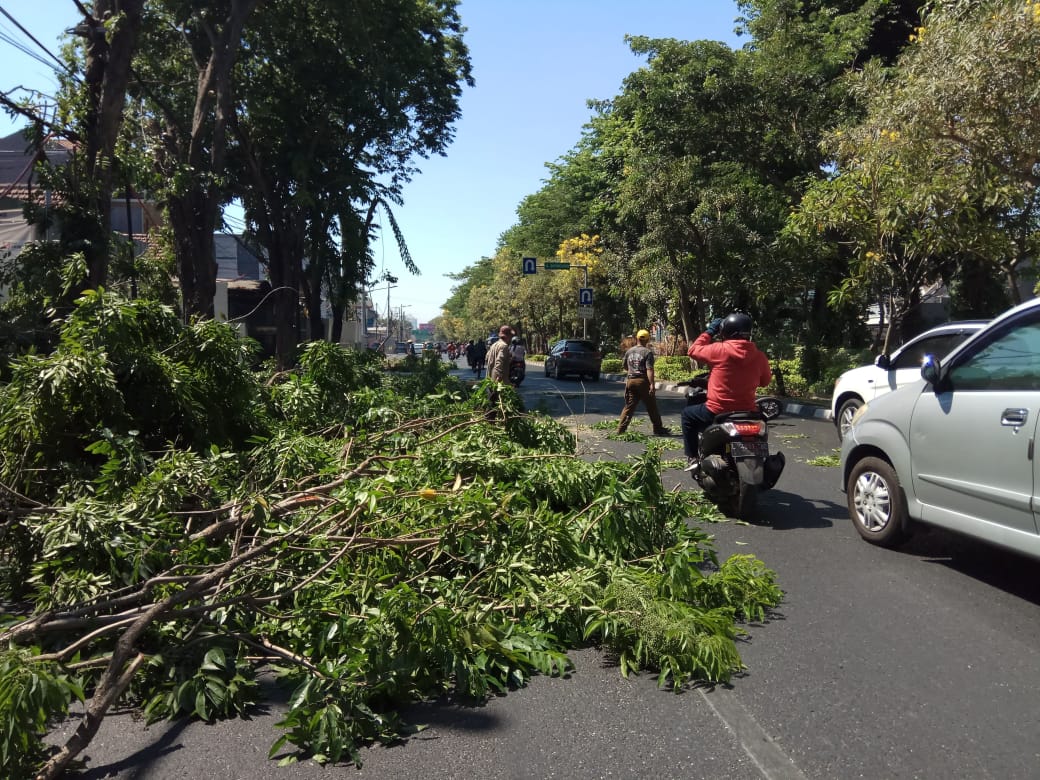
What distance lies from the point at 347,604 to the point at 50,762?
5.19 feet

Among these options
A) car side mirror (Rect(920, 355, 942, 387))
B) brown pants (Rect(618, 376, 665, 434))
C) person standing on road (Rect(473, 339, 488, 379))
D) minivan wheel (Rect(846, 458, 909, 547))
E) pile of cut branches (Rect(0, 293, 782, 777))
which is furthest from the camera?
person standing on road (Rect(473, 339, 488, 379))

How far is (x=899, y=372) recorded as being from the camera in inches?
432

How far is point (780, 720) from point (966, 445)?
2.63 metres

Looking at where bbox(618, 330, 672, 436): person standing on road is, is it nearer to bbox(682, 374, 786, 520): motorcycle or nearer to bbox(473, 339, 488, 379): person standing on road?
bbox(682, 374, 786, 520): motorcycle

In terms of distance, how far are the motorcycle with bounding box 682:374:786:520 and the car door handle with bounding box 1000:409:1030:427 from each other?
2.22 metres

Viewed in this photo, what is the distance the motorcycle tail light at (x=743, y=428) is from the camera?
693 cm

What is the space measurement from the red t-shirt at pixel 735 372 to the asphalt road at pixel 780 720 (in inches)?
96.4

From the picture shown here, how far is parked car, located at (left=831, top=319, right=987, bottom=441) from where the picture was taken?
10.2m

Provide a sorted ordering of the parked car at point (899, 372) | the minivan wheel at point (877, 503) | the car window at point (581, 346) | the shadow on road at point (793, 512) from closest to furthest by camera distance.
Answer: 1. the minivan wheel at point (877, 503)
2. the shadow on road at point (793, 512)
3. the parked car at point (899, 372)
4. the car window at point (581, 346)

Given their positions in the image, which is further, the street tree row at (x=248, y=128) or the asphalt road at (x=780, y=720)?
the street tree row at (x=248, y=128)

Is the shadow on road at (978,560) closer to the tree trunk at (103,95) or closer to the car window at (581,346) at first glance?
the tree trunk at (103,95)

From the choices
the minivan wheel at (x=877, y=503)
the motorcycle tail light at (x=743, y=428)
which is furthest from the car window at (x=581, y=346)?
the minivan wheel at (x=877, y=503)

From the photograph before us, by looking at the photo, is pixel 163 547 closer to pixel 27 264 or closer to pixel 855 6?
pixel 27 264

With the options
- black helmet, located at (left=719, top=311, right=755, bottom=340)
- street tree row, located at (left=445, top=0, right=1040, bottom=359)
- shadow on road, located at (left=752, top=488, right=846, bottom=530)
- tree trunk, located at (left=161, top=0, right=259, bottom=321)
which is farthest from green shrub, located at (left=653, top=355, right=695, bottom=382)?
black helmet, located at (left=719, top=311, right=755, bottom=340)
